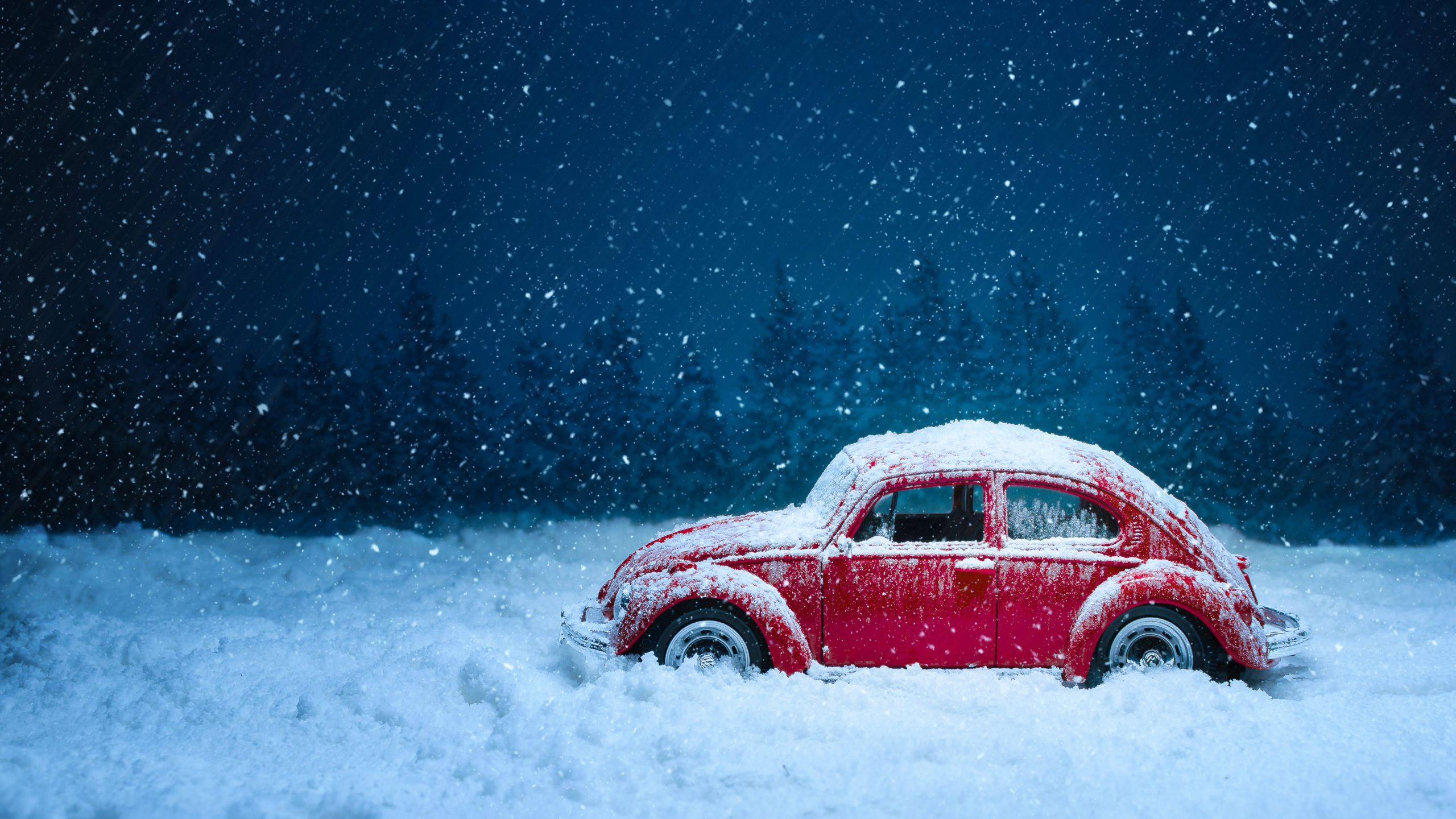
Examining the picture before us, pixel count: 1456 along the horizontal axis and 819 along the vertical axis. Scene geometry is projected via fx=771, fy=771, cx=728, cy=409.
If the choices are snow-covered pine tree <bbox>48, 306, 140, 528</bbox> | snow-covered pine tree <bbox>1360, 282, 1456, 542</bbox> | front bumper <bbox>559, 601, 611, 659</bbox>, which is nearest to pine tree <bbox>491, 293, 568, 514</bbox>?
snow-covered pine tree <bbox>48, 306, 140, 528</bbox>

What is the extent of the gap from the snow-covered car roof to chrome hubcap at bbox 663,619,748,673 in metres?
1.01

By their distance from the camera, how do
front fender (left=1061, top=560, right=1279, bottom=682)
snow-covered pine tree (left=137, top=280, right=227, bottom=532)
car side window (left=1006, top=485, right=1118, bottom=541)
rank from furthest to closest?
snow-covered pine tree (left=137, top=280, right=227, bottom=532) → car side window (left=1006, top=485, right=1118, bottom=541) → front fender (left=1061, top=560, right=1279, bottom=682)

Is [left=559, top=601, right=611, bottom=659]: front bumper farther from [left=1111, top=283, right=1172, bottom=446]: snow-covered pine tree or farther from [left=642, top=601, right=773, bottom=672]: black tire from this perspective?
[left=1111, top=283, right=1172, bottom=446]: snow-covered pine tree

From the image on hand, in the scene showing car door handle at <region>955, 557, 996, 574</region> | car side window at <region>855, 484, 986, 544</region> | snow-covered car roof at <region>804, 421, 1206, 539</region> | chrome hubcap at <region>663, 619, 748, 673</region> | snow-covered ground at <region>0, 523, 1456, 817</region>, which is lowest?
snow-covered ground at <region>0, 523, 1456, 817</region>

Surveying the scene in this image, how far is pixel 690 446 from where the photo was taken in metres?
20.8

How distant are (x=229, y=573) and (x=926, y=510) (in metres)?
8.66

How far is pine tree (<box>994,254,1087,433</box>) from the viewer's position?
72.7ft

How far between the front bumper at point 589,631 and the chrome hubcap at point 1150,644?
3.23 metres

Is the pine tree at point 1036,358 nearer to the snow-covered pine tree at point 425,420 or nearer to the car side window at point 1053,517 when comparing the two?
the snow-covered pine tree at point 425,420

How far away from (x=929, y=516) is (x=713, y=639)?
1939 millimetres

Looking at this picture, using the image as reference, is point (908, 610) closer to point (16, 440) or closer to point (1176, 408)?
point (1176, 408)

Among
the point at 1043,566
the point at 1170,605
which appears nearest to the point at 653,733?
the point at 1043,566

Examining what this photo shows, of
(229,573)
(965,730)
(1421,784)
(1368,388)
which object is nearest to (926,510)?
(965,730)

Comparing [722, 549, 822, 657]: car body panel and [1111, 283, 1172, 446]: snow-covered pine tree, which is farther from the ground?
[1111, 283, 1172, 446]: snow-covered pine tree
